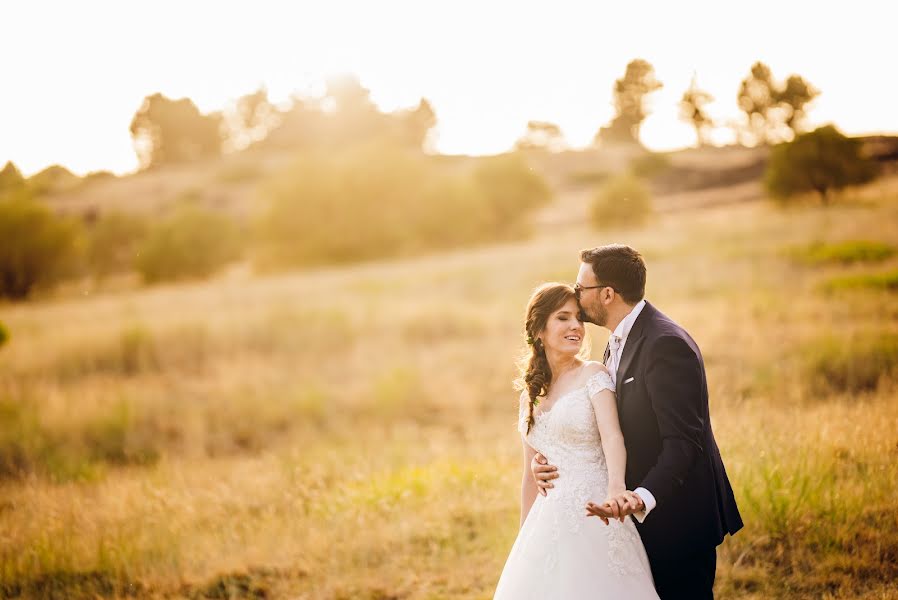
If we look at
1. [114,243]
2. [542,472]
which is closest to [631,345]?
[542,472]

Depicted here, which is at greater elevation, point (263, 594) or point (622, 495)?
point (622, 495)

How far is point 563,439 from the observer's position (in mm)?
3320

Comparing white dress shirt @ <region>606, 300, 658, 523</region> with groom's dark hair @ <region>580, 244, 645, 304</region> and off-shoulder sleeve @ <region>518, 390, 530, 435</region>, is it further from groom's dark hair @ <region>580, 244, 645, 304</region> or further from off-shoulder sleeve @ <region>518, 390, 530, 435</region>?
off-shoulder sleeve @ <region>518, 390, 530, 435</region>

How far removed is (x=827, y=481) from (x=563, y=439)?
9.80ft

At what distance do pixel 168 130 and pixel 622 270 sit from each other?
11529 centimetres

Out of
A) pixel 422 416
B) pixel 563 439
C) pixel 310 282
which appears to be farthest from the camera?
pixel 310 282

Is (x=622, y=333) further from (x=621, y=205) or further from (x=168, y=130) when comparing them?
(x=168, y=130)

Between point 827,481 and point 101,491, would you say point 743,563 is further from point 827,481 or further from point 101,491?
point 101,491

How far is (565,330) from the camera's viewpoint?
10.9 feet

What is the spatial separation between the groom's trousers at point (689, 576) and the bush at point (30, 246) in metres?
37.0

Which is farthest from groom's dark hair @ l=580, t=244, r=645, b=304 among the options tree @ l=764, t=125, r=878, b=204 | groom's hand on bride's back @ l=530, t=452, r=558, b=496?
tree @ l=764, t=125, r=878, b=204

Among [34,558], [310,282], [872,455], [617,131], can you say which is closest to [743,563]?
[872,455]

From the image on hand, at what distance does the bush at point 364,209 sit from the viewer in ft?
141

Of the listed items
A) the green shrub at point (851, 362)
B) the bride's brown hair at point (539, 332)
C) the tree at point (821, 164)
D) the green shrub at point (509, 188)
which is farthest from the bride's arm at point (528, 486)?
the green shrub at point (509, 188)
